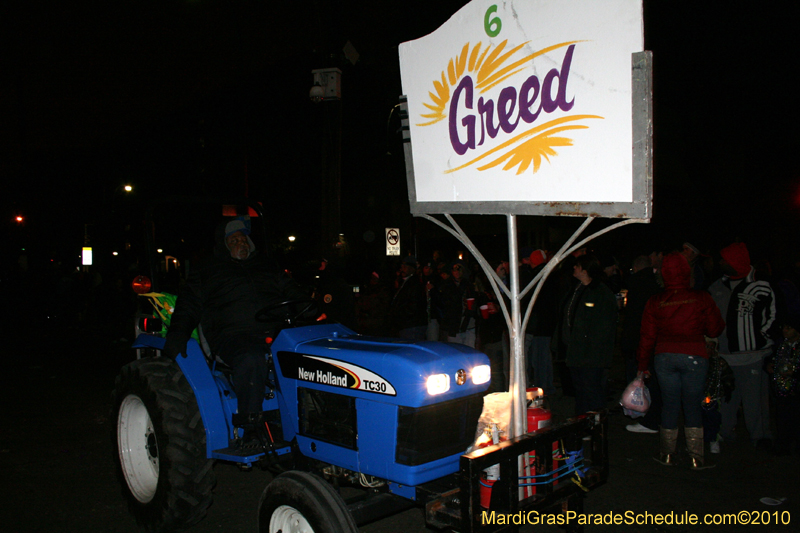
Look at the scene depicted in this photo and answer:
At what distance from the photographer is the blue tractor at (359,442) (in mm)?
2855

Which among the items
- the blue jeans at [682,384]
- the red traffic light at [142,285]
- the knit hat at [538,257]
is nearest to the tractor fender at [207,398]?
the red traffic light at [142,285]

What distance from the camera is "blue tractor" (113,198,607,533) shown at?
2855 millimetres

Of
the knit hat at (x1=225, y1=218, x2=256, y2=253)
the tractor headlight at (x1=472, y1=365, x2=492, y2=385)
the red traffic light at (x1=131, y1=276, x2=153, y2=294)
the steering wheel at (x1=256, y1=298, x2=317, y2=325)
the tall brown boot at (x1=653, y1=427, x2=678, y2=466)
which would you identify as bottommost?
the tall brown boot at (x1=653, y1=427, x2=678, y2=466)

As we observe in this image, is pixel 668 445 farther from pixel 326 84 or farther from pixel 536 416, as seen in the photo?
pixel 326 84

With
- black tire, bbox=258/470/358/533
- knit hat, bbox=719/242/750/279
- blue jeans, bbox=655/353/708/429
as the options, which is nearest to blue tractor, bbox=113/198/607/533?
black tire, bbox=258/470/358/533

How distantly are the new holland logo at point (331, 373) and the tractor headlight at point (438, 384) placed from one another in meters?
0.19

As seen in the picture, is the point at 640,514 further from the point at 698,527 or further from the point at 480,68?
the point at 480,68

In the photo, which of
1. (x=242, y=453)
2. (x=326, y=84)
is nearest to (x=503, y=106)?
(x=242, y=453)

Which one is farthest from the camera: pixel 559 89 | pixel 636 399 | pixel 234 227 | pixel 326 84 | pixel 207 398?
pixel 326 84

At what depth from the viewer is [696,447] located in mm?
5168

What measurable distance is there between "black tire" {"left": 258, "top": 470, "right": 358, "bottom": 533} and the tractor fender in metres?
0.91

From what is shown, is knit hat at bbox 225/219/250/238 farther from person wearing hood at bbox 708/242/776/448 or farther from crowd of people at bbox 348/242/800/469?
person wearing hood at bbox 708/242/776/448

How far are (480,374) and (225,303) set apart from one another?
6.46 ft

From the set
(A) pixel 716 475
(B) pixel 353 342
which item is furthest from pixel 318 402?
(A) pixel 716 475
